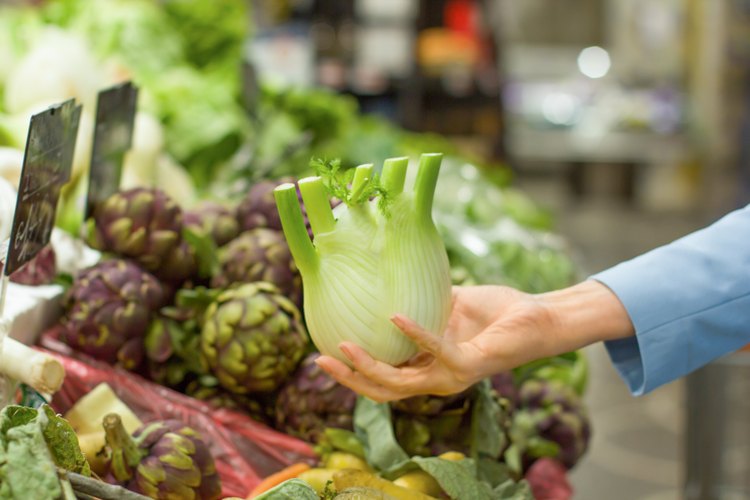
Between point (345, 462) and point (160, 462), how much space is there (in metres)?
0.31

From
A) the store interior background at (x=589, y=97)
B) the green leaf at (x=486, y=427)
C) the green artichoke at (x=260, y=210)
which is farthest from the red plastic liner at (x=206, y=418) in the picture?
the store interior background at (x=589, y=97)

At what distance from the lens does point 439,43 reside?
7.20 metres

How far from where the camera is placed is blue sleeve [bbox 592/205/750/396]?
1.41 metres

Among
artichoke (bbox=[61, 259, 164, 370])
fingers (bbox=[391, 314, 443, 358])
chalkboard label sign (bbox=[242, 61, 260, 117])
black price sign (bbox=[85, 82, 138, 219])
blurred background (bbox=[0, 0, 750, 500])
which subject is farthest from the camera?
chalkboard label sign (bbox=[242, 61, 260, 117])

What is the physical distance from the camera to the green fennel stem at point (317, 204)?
1.21 metres

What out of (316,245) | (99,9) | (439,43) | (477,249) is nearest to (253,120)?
(477,249)

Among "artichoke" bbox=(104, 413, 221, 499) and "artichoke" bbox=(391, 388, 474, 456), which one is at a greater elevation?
"artichoke" bbox=(104, 413, 221, 499)

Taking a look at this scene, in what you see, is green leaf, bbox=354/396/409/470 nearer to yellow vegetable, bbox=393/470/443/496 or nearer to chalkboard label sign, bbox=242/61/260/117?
yellow vegetable, bbox=393/470/443/496

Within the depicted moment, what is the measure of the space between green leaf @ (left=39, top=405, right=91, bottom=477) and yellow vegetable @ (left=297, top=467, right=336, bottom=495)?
382mm

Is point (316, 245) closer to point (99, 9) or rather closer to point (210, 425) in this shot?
point (210, 425)

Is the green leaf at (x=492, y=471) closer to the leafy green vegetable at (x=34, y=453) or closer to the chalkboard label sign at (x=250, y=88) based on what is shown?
the leafy green vegetable at (x=34, y=453)

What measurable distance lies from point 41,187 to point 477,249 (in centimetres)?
129

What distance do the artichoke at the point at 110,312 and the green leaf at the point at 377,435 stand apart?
1.26ft

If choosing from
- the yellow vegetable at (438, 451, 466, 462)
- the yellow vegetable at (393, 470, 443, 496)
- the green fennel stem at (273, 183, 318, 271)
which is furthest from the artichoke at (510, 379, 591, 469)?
the green fennel stem at (273, 183, 318, 271)
